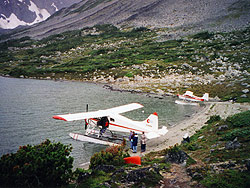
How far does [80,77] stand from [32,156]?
2062 inches

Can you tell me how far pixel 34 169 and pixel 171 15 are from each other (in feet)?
442

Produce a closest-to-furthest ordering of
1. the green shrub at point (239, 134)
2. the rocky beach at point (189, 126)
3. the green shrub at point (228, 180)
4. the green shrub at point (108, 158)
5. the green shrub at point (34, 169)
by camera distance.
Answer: the green shrub at point (228, 180) < the green shrub at point (34, 169) < the green shrub at point (108, 158) < the green shrub at point (239, 134) < the rocky beach at point (189, 126)

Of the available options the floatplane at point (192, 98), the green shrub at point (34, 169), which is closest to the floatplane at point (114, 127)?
the green shrub at point (34, 169)

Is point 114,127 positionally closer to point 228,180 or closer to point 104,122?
point 104,122

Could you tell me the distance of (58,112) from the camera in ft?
96.2

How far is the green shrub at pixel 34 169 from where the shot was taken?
31.6 feet

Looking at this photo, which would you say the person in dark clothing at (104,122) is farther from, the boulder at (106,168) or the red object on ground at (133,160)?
the boulder at (106,168)

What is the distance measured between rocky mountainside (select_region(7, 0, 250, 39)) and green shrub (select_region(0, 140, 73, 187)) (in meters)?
99.7

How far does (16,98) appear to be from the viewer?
36.7 m

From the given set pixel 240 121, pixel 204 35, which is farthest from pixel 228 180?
pixel 204 35

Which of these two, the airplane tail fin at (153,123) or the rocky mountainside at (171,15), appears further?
the rocky mountainside at (171,15)

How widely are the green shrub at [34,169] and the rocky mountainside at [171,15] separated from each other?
99720 mm

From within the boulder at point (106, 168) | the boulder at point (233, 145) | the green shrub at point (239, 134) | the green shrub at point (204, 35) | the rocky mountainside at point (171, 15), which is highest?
the rocky mountainside at point (171, 15)

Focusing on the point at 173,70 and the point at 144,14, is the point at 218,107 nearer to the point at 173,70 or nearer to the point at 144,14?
the point at 173,70
